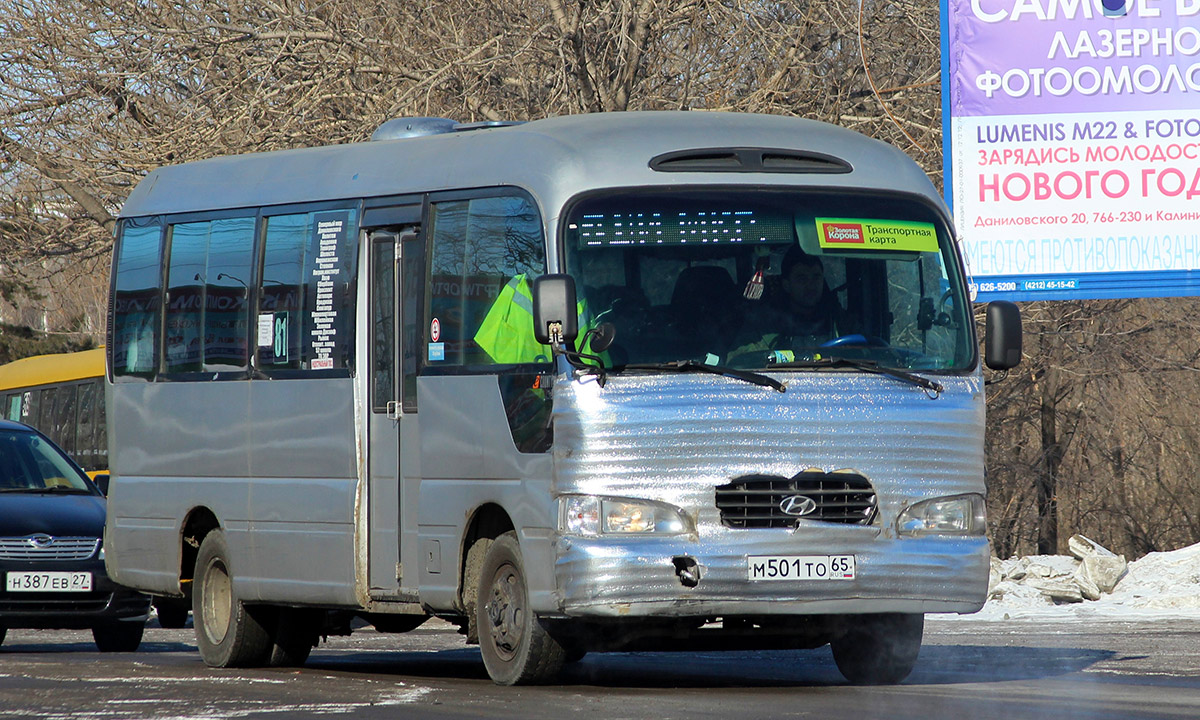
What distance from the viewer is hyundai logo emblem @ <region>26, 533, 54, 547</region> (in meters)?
14.4

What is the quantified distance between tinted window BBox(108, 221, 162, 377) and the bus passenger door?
2567 mm

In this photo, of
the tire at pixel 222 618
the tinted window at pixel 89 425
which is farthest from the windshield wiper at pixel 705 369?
the tinted window at pixel 89 425

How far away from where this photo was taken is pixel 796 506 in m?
9.42

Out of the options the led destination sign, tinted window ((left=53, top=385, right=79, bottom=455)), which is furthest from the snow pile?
tinted window ((left=53, top=385, right=79, bottom=455))

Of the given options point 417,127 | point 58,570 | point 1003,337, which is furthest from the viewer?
point 58,570

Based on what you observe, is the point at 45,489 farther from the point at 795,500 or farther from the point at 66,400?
the point at 66,400

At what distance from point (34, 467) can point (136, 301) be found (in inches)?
107

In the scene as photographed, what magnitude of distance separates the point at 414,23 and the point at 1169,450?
16572 millimetres

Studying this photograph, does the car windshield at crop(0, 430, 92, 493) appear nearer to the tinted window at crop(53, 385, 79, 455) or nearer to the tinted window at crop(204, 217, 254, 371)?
the tinted window at crop(204, 217, 254, 371)

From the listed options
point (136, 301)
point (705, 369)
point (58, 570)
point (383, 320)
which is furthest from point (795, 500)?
point (58, 570)

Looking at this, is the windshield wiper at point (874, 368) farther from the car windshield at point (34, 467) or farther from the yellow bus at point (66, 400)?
the yellow bus at point (66, 400)

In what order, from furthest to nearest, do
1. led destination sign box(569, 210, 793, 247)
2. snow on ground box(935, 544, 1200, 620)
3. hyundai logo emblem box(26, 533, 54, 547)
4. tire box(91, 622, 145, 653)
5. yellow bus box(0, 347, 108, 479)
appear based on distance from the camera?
yellow bus box(0, 347, 108, 479)
snow on ground box(935, 544, 1200, 620)
tire box(91, 622, 145, 653)
hyundai logo emblem box(26, 533, 54, 547)
led destination sign box(569, 210, 793, 247)

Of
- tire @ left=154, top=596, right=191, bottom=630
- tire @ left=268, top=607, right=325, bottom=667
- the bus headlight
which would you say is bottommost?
→ tire @ left=154, top=596, right=191, bottom=630

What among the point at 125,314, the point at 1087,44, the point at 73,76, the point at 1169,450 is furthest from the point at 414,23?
the point at 1169,450
